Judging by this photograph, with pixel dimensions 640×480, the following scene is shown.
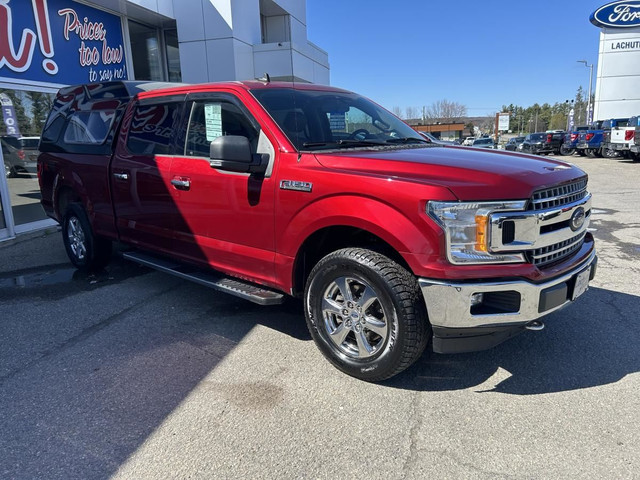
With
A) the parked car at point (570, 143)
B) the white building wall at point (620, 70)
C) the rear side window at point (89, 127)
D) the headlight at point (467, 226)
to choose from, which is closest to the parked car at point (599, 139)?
the parked car at point (570, 143)

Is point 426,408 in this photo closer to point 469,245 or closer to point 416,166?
point 469,245

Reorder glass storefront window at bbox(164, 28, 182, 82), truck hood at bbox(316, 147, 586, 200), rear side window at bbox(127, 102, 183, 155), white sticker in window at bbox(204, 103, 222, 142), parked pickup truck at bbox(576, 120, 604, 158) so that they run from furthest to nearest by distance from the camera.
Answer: parked pickup truck at bbox(576, 120, 604, 158) < glass storefront window at bbox(164, 28, 182, 82) < rear side window at bbox(127, 102, 183, 155) < white sticker in window at bbox(204, 103, 222, 142) < truck hood at bbox(316, 147, 586, 200)

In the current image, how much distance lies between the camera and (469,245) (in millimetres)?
2713

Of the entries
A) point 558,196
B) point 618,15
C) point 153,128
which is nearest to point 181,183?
point 153,128

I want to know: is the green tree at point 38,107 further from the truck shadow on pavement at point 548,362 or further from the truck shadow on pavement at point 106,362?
the truck shadow on pavement at point 548,362

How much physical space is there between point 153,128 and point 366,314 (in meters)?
2.84

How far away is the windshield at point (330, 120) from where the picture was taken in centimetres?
368

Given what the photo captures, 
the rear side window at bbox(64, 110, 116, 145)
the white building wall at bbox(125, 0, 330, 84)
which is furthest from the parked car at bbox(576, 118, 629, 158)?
the rear side window at bbox(64, 110, 116, 145)

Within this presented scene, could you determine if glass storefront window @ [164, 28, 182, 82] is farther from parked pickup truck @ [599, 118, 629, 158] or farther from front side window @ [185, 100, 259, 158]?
parked pickup truck @ [599, 118, 629, 158]

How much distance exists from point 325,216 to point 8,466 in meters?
2.22

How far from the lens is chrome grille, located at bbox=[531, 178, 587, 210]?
9.29 ft

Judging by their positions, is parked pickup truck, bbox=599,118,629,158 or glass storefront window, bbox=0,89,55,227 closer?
glass storefront window, bbox=0,89,55,227

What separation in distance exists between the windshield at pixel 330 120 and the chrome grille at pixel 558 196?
54.7 inches

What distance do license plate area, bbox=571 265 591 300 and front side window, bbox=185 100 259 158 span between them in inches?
97.0
